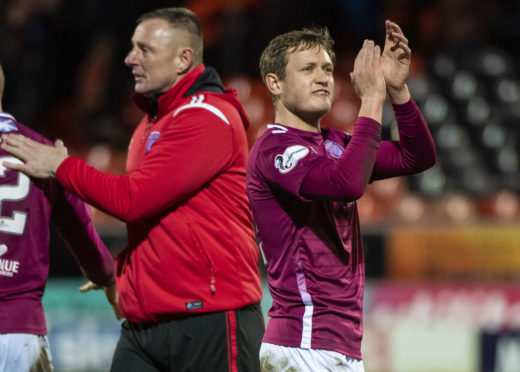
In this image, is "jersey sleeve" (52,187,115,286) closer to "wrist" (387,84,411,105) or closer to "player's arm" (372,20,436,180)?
"player's arm" (372,20,436,180)

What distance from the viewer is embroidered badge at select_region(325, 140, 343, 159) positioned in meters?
3.57

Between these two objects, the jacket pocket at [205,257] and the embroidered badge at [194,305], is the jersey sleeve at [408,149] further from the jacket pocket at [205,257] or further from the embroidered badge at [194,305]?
the embroidered badge at [194,305]

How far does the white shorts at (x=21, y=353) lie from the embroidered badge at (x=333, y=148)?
1.46m

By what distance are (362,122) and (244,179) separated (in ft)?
2.69

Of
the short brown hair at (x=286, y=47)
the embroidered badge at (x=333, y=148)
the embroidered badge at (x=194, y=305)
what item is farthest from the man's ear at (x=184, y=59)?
the embroidered badge at (x=194, y=305)

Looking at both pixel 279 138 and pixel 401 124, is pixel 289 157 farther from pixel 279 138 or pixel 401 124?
pixel 401 124

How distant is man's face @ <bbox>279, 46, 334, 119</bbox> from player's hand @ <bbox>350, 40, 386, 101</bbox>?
0.14m

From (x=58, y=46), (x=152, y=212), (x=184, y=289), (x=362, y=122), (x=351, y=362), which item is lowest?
(x=351, y=362)

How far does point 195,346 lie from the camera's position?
12.3 feet

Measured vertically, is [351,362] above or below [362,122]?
below

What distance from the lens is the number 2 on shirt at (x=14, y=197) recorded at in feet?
12.3

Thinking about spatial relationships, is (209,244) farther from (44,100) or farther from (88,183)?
(44,100)

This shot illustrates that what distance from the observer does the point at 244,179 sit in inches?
156

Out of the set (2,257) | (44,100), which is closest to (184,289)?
(2,257)
